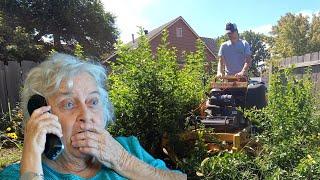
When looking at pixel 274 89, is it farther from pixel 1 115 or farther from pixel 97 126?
pixel 1 115

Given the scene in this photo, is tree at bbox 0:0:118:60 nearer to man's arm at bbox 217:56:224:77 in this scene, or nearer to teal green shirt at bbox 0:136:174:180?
man's arm at bbox 217:56:224:77

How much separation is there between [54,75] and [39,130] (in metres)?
0.37

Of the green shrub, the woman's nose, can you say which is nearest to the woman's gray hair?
the woman's nose

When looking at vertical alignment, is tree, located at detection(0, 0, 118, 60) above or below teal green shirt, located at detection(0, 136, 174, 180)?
above

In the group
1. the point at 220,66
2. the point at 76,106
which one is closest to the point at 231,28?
the point at 220,66

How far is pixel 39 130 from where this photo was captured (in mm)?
1711

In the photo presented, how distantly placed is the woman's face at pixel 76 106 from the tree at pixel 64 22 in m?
22.6

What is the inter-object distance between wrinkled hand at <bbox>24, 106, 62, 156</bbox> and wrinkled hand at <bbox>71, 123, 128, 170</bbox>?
0.38ft

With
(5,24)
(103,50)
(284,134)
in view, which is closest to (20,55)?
(5,24)

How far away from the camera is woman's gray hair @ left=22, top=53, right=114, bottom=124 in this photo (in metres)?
1.98

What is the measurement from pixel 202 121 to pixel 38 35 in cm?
2329

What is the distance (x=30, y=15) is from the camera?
25.3 meters

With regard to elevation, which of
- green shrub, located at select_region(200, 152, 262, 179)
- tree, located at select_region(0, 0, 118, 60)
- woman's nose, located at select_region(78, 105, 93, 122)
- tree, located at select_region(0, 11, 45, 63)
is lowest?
green shrub, located at select_region(200, 152, 262, 179)

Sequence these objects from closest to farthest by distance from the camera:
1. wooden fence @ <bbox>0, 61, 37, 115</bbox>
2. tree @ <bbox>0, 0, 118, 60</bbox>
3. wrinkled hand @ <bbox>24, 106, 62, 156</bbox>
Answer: wrinkled hand @ <bbox>24, 106, 62, 156</bbox>, wooden fence @ <bbox>0, 61, 37, 115</bbox>, tree @ <bbox>0, 0, 118, 60</bbox>
